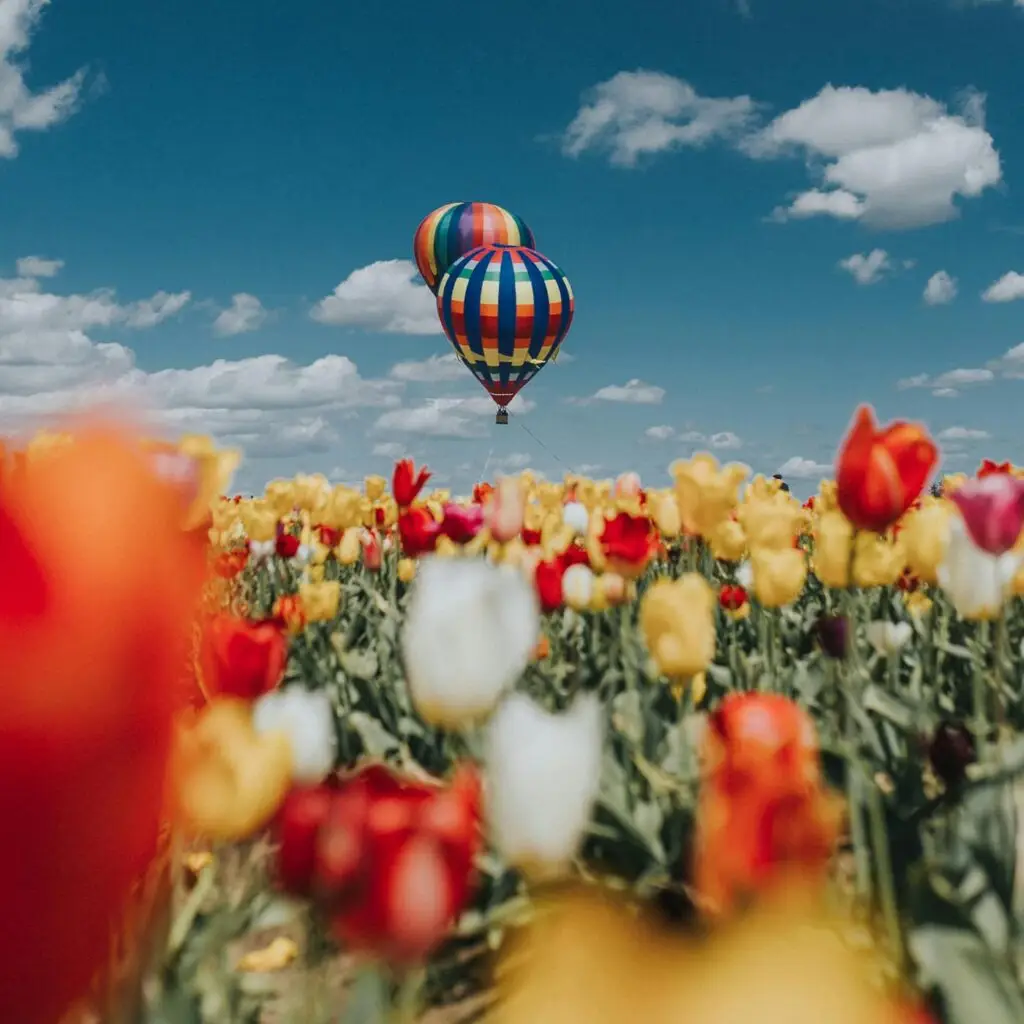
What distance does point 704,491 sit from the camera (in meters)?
4.02

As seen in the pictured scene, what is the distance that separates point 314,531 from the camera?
24.6ft

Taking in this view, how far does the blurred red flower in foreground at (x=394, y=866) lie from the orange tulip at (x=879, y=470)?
1399mm

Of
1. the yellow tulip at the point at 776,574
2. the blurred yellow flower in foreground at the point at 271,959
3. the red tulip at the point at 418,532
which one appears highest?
the red tulip at the point at 418,532

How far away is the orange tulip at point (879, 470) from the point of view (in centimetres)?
219

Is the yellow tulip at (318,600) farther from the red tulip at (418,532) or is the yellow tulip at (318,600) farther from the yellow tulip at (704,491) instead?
the yellow tulip at (704,491)

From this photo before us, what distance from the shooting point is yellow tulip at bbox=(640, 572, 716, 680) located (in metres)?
2.44

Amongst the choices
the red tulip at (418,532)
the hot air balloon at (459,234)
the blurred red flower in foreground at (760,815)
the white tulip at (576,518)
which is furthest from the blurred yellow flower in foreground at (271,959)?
the hot air balloon at (459,234)

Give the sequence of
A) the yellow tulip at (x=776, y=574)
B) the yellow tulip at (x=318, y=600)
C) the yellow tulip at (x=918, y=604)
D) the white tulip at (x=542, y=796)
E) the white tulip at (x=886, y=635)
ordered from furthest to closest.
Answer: the yellow tulip at (x=918, y=604)
the yellow tulip at (x=318, y=600)
the white tulip at (x=886, y=635)
the yellow tulip at (x=776, y=574)
the white tulip at (x=542, y=796)

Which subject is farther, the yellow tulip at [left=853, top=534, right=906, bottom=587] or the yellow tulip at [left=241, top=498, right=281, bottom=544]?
the yellow tulip at [left=241, top=498, right=281, bottom=544]

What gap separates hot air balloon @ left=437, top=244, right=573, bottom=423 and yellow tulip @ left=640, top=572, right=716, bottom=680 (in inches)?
959

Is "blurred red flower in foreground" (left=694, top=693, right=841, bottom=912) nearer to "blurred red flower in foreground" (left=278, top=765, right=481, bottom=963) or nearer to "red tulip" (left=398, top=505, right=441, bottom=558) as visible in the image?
"blurred red flower in foreground" (left=278, top=765, right=481, bottom=963)

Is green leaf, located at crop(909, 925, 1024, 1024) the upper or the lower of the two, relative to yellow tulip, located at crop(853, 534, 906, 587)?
lower

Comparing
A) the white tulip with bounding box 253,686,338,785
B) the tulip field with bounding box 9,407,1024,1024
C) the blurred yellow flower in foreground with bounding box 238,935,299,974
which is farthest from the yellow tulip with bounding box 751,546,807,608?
the white tulip with bounding box 253,686,338,785

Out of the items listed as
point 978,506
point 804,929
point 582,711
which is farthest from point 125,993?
point 978,506
